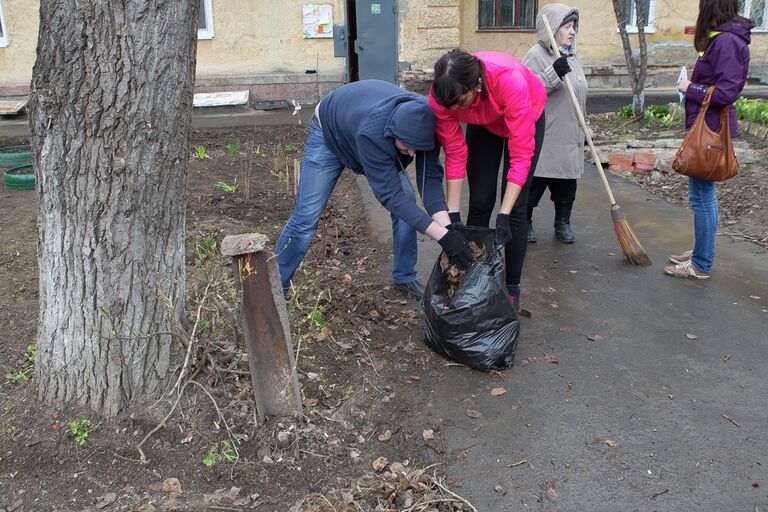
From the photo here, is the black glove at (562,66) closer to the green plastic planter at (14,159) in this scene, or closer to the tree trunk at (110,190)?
the tree trunk at (110,190)

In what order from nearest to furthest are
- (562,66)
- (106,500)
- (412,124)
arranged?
(106,500) < (412,124) < (562,66)

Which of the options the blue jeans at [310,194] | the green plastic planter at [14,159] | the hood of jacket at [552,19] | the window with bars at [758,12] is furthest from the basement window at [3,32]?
the window with bars at [758,12]

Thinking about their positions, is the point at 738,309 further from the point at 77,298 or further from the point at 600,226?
the point at 77,298

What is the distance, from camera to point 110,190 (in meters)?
2.41

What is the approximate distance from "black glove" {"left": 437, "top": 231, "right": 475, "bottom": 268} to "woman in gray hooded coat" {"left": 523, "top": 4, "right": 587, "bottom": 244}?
5.50ft

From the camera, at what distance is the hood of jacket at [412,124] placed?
9.67 feet

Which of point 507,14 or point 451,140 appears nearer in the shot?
point 451,140

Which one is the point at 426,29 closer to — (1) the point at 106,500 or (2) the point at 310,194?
(2) the point at 310,194

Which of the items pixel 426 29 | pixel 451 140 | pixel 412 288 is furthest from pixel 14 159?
pixel 426 29

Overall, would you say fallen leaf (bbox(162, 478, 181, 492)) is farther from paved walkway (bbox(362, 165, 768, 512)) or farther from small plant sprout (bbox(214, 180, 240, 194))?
small plant sprout (bbox(214, 180, 240, 194))

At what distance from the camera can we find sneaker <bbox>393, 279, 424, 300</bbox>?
402cm

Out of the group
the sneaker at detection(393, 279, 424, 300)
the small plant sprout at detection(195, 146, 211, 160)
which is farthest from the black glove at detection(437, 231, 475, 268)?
the small plant sprout at detection(195, 146, 211, 160)

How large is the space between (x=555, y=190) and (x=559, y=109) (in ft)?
2.04

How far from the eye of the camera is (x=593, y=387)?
120 inches
